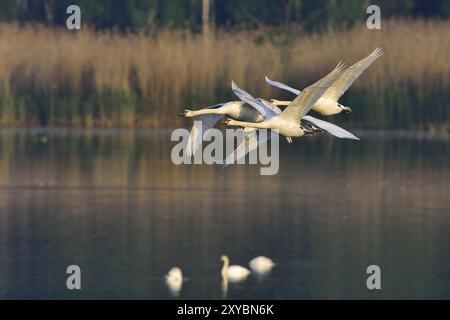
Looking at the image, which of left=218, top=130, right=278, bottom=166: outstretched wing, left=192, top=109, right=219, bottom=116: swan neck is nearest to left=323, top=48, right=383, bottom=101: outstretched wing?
left=218, top=130, right=278, bottom=166: outstretched wing

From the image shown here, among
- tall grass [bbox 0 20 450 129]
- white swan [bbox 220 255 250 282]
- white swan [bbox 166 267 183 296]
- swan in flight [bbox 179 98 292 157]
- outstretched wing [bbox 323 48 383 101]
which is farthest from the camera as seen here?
tall grass [bbox 0 20 450 129]

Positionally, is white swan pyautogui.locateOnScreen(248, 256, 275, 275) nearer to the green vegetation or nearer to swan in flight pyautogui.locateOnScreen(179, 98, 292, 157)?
swan in flight pyautogui.locateOnScreen(179, 98, 292, 157)

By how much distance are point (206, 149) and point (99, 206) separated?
23.8ft

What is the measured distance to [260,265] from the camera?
619 inches

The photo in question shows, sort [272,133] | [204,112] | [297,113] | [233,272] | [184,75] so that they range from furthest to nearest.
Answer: [184,75] < [233,272] < [272,133] < [204,112] < [297,113]

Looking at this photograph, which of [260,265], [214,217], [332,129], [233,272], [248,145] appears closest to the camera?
[332,129]

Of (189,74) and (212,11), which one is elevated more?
(212,11)

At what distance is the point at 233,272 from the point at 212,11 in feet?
78.6

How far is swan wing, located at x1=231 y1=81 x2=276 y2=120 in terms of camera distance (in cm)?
1133

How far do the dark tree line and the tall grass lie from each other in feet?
24.4

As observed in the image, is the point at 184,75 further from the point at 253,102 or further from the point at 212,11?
the point at 253,102

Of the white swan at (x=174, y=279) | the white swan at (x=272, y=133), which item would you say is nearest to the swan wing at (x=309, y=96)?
the white swan at (x=272, y=133)

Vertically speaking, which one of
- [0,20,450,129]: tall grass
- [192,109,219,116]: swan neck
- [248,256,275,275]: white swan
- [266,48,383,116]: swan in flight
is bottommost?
[248,256,275,275]: white swan

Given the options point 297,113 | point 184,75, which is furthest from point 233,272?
point 184,75
